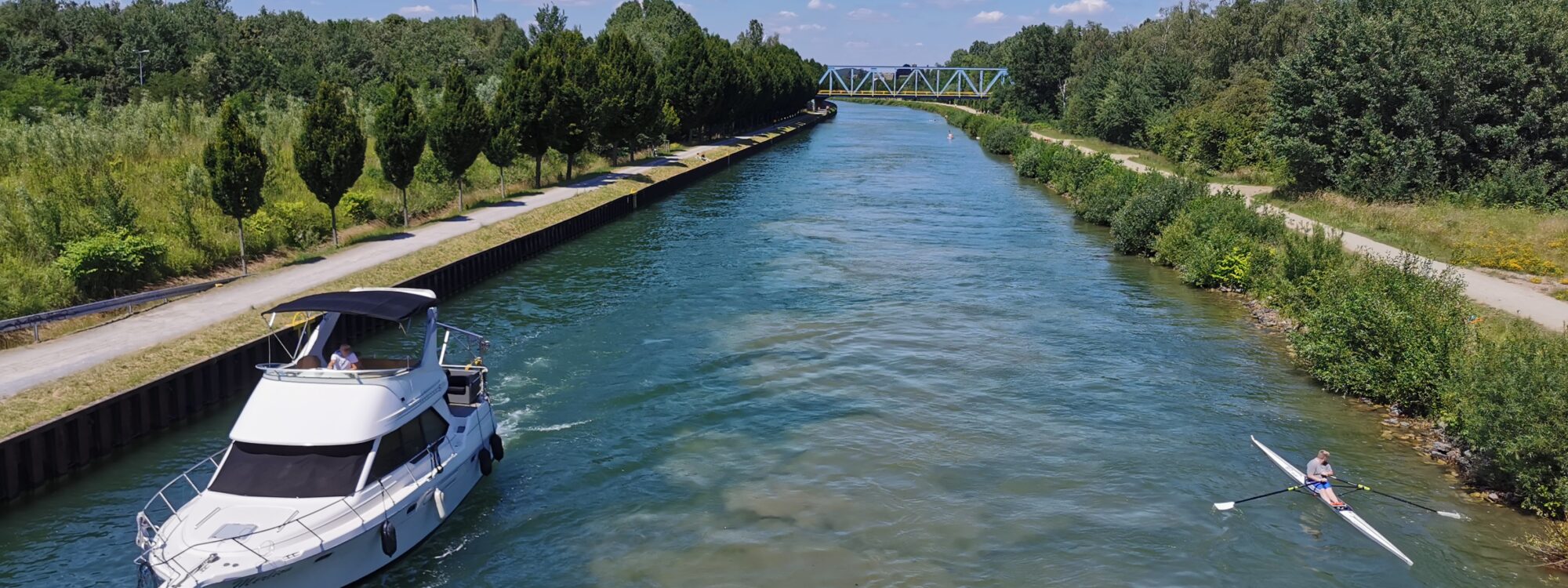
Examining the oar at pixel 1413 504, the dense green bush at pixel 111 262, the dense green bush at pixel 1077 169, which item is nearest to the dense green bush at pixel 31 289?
the dense green bush at pixel 111 262

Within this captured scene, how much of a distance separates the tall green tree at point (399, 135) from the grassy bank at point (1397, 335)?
97.3 feet

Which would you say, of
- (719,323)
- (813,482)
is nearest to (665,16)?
(719,323)

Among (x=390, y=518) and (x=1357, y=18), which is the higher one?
(x=1357, y=18)

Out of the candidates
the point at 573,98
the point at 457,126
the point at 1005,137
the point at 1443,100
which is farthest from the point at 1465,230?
the point at 1005,137

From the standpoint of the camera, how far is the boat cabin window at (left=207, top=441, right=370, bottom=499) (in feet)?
53.5

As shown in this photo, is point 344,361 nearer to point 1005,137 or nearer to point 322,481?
point 322,481

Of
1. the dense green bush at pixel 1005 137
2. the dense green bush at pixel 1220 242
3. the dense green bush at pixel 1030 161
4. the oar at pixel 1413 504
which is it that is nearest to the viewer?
the oar at pixel 1413 504

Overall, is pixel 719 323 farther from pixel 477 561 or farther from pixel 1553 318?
pixel 1553 318

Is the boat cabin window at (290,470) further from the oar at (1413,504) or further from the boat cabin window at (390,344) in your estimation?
the oar at (1413,504)

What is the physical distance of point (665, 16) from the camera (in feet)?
513

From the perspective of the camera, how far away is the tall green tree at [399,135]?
40844 millimetres

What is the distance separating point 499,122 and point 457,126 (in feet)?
22.4

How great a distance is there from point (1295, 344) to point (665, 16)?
454ft

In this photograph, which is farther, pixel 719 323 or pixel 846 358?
pixel 719 323
